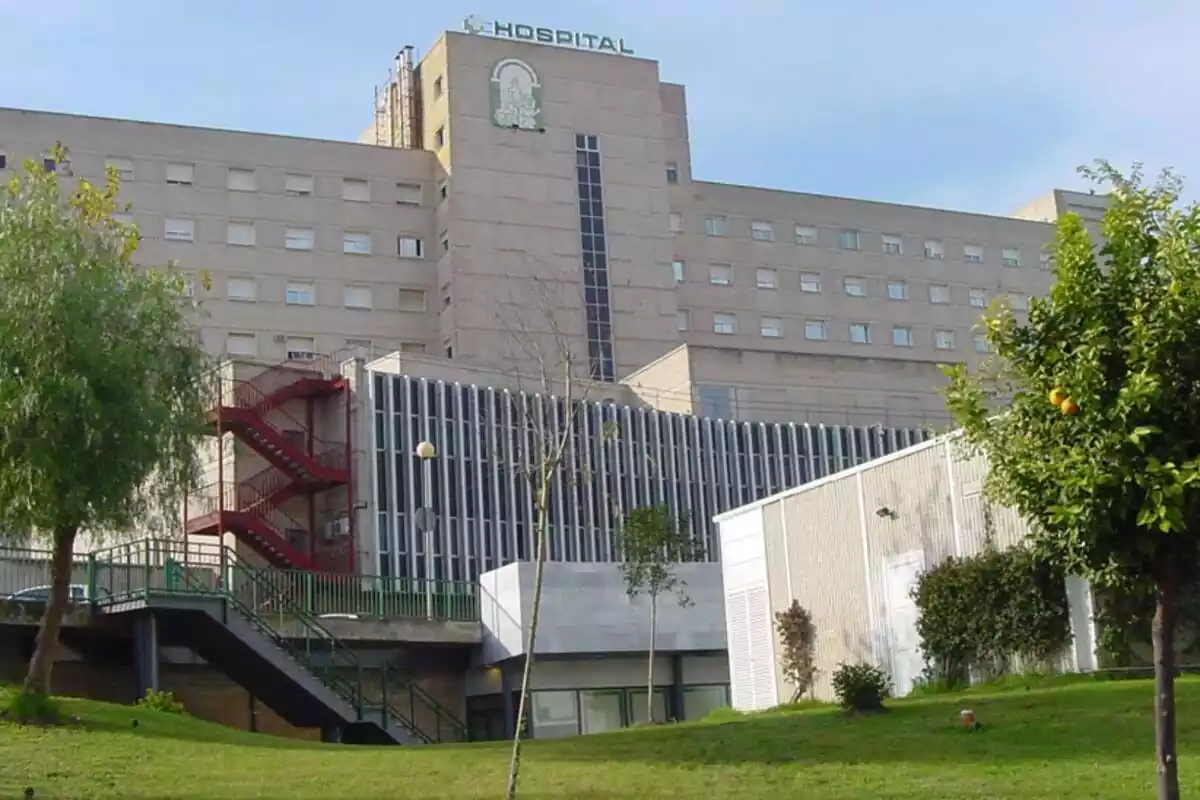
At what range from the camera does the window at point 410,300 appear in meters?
79.1

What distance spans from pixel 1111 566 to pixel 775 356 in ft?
186

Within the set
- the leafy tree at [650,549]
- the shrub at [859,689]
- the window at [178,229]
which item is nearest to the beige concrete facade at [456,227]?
the window at [178,229]

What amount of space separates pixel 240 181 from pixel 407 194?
7980 millimetres

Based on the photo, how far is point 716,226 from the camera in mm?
87562

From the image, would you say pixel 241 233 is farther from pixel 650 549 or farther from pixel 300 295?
pixel 650 549

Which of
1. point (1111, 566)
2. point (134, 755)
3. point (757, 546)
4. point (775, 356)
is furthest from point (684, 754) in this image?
point (775, 356)

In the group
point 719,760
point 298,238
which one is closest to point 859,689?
point 719,760

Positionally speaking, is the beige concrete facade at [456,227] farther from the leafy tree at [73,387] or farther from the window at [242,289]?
the leafy tree at [73,387]

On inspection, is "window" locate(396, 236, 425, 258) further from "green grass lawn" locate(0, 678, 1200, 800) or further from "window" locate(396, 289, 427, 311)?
"green grass lawn" locate(0, 678, 1200, 800)

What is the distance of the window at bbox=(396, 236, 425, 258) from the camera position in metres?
79.6

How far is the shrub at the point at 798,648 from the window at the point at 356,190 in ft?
163

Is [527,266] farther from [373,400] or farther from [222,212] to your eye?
[373,400]

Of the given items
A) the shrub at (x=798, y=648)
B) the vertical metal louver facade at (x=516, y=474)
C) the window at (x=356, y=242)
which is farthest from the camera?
the window at (x=356, y=242)

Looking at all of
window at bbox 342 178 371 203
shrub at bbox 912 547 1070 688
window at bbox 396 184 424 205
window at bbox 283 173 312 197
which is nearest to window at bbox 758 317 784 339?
window at bbox 396 184 424 205
